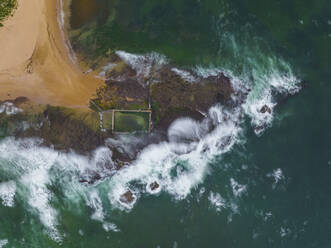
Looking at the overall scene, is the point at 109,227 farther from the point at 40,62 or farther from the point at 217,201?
the point at 40,62

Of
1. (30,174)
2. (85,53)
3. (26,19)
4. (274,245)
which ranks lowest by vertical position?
(274,245)

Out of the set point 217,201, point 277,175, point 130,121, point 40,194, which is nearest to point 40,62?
point 130,121

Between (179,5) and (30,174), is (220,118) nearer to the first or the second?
(179,5)

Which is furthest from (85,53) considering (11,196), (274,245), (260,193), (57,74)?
(274,245)

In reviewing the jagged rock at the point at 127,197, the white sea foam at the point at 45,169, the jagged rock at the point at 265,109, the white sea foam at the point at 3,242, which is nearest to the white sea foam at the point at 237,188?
the jagged rock at the point at 265,109

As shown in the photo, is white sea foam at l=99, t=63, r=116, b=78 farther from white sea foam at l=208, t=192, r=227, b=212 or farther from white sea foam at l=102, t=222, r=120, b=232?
white sea foam at l=208, t=192, r=227, b=212

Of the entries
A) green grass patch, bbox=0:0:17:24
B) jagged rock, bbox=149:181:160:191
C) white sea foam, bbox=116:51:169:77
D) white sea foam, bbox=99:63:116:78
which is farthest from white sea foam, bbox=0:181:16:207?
white sea foam, bbox=116:51:169:77

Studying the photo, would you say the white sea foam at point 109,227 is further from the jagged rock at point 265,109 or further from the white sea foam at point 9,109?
the jagged rock at point 265,109
